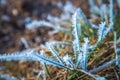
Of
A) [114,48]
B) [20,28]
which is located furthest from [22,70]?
[114,48]

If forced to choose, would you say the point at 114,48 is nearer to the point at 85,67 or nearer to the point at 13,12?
the point at 85,67

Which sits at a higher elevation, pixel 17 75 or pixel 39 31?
pixel 39 31

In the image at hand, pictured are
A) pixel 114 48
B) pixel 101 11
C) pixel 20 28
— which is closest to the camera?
pixel 114 48

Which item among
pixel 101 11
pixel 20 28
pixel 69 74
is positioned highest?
pixel 20 28

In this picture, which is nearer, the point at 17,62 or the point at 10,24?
the point at 17,62

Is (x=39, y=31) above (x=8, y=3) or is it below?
below

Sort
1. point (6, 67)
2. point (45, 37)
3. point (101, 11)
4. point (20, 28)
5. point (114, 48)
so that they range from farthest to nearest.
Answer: point (20, 28)
point (45, 37)
point (6, 67)
point (101, 11)
point (114, 48)

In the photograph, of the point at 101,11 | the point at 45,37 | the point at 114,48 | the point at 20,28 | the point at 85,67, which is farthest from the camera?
the point at 20,28

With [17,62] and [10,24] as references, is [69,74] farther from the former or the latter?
[10,24]

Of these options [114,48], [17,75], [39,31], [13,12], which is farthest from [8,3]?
[114,48]
